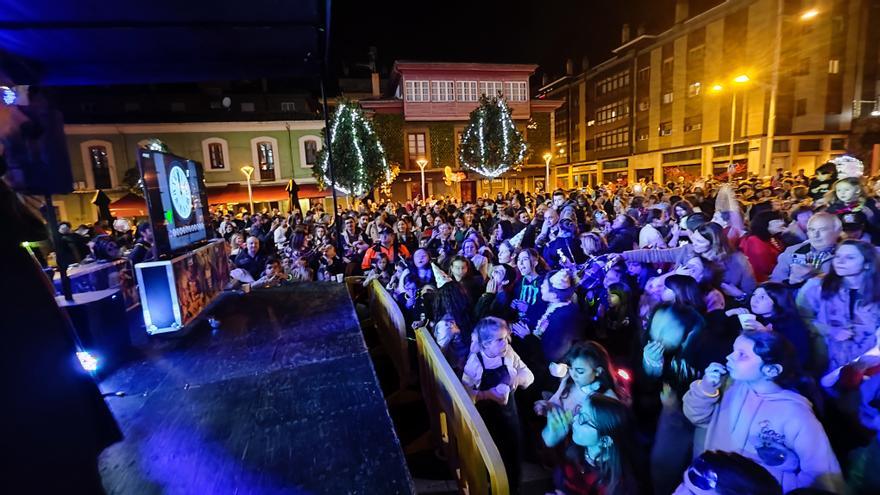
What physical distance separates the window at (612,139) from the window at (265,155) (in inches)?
1488

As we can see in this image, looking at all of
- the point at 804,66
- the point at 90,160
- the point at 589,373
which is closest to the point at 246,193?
the point at 90,160

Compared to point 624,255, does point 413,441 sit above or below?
below

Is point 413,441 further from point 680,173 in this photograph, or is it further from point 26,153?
point 680,173

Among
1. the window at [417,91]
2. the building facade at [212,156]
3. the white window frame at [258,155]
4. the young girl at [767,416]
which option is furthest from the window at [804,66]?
the young girl at [767,416]

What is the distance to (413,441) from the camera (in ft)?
14.1

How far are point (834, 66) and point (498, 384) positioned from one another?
1729 inches

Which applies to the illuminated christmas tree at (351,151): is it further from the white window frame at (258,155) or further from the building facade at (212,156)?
the white window frame at (258,155)

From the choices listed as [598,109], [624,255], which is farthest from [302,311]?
[598,109]

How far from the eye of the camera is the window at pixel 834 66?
3120 centimetres

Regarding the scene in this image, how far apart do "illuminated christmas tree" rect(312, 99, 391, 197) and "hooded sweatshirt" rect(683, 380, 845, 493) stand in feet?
71.3

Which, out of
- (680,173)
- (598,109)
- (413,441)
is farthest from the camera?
(598,109)

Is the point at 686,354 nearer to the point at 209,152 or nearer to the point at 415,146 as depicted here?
the point at 415,146

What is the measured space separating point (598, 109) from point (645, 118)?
961cm

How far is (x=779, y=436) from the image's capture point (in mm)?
1948
